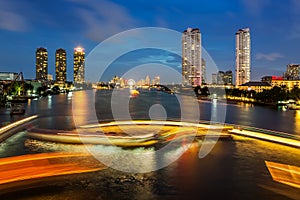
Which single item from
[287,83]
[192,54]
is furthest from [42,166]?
[192,54]

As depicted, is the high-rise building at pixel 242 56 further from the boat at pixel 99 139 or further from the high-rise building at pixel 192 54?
the boat at pixel 99 139

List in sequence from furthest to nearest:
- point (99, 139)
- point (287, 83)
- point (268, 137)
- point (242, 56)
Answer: point (242, 56) < point (287, 83) < point (268, 137) < point (99, 139)

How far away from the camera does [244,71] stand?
11244cm

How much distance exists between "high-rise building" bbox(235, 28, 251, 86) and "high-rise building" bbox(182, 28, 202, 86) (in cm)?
1599

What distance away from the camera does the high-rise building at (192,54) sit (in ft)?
348

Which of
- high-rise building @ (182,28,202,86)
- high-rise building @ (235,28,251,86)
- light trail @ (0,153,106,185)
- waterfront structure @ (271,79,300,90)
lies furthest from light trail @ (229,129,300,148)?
high-rise building @ (235,28,251,86)

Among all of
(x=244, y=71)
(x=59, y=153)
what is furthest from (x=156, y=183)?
(x=244, y=71)

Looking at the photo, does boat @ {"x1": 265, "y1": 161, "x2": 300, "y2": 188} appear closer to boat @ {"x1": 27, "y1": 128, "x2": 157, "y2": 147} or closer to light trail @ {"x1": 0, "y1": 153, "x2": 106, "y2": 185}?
boat @ {"x1": 27, "y1": 128, "x2": 157, "y2": 147}

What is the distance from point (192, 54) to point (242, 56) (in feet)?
72.6

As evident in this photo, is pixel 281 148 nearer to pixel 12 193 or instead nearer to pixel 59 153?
pixel 59 153

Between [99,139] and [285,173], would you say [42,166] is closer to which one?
[99,139]

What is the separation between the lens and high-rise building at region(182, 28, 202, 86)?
106 m

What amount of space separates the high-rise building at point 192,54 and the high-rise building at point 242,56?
1599 cm

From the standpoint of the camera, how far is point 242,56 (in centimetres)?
11462
